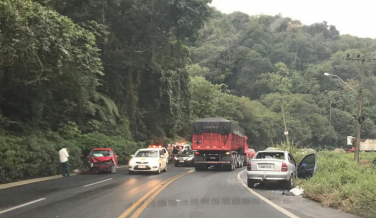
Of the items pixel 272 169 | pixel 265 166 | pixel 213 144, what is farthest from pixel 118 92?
pixel 272 169

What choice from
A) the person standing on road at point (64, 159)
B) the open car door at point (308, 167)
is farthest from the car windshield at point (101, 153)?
the open car door at point (308, 167)

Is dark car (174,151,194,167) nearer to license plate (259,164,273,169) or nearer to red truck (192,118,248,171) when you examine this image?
red truck (192,118,248,171)

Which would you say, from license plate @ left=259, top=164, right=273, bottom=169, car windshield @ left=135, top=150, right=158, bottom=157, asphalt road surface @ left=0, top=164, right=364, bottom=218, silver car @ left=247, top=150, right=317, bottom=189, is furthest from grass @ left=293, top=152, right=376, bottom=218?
car windshield @ left=135, top=150, right=158, bottom=157

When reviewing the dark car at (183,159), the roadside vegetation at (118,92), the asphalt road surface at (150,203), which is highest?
the roadside vegetation at (118,92)

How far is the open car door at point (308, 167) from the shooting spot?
52.1ft

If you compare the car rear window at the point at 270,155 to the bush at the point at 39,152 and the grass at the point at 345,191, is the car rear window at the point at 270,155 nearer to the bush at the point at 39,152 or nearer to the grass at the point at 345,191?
the grass at the point at 345,191

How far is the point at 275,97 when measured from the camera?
87875 millimetres

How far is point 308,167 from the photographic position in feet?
53.4

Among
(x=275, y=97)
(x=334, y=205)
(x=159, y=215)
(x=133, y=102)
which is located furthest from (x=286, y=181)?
(x=275, y=97)

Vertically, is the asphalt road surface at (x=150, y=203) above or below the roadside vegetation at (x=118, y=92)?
below

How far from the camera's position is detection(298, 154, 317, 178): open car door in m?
15.9

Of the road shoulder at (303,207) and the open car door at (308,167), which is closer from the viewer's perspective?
the road shoulder at (303,207)

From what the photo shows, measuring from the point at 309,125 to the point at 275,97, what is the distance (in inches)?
461

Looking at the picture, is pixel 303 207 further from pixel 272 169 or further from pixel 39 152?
pixel 39 152
